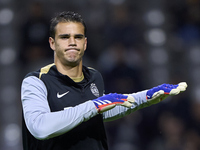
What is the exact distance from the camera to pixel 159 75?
13.9ft

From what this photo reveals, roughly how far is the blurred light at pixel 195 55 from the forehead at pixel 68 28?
107 inches

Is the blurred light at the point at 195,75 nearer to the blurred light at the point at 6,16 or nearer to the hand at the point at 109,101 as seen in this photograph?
the blurred light at the point at 6,16

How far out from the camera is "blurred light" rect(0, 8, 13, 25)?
439 centimetres

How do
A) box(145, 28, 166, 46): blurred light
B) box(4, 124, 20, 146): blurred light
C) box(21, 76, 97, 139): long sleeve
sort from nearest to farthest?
box(21, 76, 97, 139): long sleeve, box(4, 124, 20, 146): blurred light, box(145, 28, 166, 46): blurred light

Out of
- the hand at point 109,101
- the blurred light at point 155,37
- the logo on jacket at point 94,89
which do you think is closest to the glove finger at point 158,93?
the hand at point 109,101

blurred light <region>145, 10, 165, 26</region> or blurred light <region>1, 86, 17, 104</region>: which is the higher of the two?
blurred light <region>145, 10, 165, 26</region>

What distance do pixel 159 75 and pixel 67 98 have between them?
99.7 inches

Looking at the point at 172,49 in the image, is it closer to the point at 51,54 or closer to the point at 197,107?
the point at 197,107

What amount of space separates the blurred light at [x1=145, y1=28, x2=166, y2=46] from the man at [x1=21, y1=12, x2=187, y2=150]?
97.2 inches

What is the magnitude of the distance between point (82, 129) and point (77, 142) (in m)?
0.08

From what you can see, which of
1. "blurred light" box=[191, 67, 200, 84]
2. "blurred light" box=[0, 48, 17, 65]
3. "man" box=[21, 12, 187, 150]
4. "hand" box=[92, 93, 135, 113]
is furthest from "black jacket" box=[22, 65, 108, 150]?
"blurred light" box=[191, 67, 200, 84]

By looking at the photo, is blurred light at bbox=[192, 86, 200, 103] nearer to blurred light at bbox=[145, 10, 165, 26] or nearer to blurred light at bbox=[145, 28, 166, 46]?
blurred light at bbox=[145, 28, 166, 46]

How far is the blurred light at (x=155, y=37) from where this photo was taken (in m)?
4.45

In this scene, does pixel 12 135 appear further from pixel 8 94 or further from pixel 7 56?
pixel 7 56
